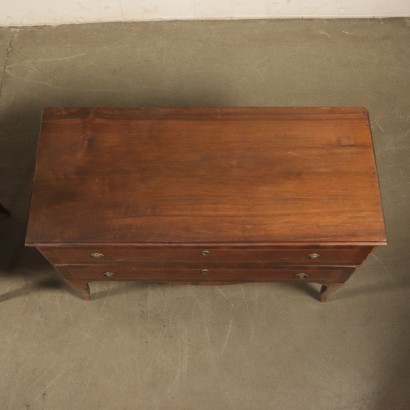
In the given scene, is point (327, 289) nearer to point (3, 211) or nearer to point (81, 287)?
point (81, 287)

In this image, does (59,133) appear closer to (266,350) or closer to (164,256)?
(164,256)

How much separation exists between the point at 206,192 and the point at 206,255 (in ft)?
0.82

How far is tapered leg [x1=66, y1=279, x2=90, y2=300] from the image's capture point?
7.91 feet

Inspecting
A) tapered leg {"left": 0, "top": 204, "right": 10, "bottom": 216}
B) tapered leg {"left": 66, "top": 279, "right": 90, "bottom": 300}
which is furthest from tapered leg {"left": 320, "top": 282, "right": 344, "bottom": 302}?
tapered leg {"left": 0, "top": 204, "right": 10, "bottom": 216}

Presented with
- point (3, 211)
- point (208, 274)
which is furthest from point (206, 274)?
point (3, 211)

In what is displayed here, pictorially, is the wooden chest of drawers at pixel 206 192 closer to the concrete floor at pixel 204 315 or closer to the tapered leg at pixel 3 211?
the concrete floor at pixel 204 315

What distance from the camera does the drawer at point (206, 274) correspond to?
2.21 metres

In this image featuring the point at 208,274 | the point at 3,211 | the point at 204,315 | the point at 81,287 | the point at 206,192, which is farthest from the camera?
the point at 3,211

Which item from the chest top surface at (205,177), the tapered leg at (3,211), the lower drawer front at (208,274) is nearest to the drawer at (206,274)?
the lower drawer front at (208,274)

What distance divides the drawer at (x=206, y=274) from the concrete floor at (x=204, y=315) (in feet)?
1.10

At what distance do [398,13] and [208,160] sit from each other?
80.3 inches

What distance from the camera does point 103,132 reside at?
84.4 inches

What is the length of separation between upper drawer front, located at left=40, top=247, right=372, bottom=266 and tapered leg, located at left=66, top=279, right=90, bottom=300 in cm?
29

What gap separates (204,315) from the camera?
261 cm
